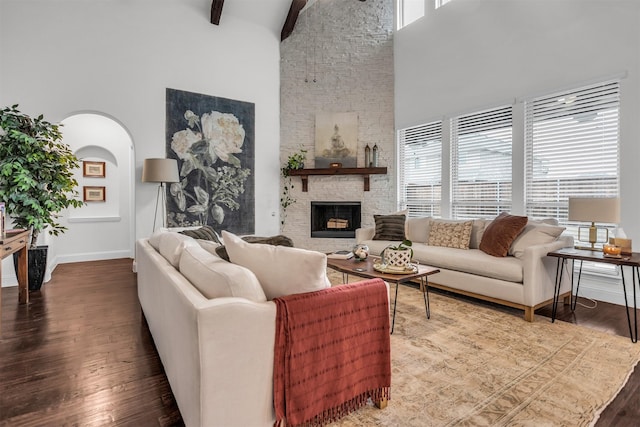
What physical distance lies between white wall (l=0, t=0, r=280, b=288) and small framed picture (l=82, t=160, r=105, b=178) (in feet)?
4.36

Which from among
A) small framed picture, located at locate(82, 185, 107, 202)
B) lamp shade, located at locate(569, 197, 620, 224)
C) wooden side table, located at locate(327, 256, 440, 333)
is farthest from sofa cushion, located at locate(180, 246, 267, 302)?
small framed picture, located at locate(82, 185, 107, 202)

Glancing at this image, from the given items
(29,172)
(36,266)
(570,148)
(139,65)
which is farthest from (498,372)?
(139,65)

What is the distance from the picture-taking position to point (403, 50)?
235 inches

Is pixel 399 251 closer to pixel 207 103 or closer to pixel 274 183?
pixel 274 183

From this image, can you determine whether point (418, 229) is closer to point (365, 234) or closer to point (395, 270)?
point (365, 234)

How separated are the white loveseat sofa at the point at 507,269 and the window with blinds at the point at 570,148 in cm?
65

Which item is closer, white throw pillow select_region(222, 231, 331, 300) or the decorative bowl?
white throw pillow select_region(222, 231, 331, 300)

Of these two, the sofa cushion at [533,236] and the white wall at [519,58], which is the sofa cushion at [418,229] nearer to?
the sofa cushion at [533,236]

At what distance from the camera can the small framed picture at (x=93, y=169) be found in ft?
20.1

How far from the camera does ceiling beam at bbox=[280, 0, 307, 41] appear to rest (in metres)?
5.95

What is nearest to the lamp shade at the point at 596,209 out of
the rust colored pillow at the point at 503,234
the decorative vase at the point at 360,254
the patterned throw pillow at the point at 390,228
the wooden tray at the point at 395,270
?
the rust colored pillow at the point at 503,234

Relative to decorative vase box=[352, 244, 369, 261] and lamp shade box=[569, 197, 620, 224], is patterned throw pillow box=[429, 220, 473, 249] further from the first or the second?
decorative vase box=[352, 244, 369, 261]

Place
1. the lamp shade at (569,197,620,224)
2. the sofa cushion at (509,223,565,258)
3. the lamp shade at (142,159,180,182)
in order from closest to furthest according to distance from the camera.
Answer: the lamp shade at (569,197,620,224), the sofa cushion at (509,223,565,258), the lamp shade at (142,159,180,182)

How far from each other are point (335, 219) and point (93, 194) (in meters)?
4.51
